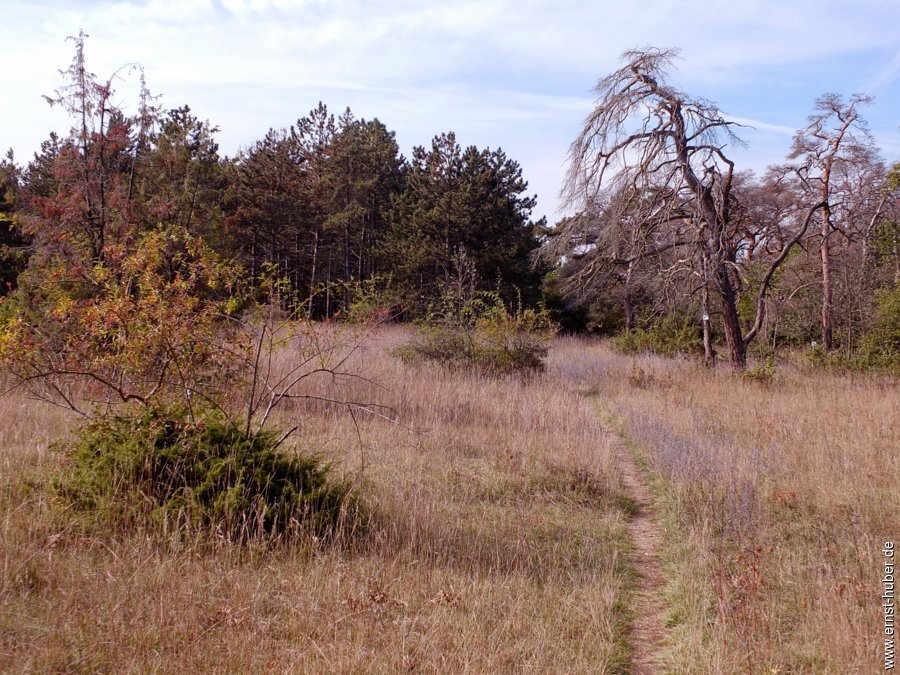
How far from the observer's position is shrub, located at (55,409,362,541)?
14.1 ft

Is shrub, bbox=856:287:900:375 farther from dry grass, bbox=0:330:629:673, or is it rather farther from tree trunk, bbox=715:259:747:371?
dry grass, bbox=0:330:629:673

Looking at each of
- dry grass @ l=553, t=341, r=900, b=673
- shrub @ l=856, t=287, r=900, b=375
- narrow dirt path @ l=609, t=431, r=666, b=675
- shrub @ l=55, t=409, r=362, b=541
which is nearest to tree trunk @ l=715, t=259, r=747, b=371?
shrub @ l=856, t=287, r=900, b=375

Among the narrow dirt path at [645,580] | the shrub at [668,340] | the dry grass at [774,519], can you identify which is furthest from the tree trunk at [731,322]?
the narrow dirt path at [645,580]

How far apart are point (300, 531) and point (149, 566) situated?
3.46 feet

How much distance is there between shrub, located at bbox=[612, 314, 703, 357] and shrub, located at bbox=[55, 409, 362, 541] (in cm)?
1700

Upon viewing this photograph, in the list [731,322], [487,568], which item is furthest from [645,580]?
[731,322]

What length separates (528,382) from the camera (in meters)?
13.5

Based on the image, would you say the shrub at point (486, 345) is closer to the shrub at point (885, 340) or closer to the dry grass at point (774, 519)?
the dry grass at point (774, 519)

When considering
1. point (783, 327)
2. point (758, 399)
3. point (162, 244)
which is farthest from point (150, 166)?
point (783, 327)

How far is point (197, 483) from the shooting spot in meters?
4.60

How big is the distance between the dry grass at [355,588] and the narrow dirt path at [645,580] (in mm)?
128

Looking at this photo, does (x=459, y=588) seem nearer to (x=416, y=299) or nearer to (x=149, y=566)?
(x=149, y=566)

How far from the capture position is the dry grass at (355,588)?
9.86 feet

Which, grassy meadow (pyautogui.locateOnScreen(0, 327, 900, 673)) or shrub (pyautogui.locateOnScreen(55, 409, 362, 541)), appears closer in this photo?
grassy meadow (pyautogui.locateOnScreen(0, 327, 900, 673))
